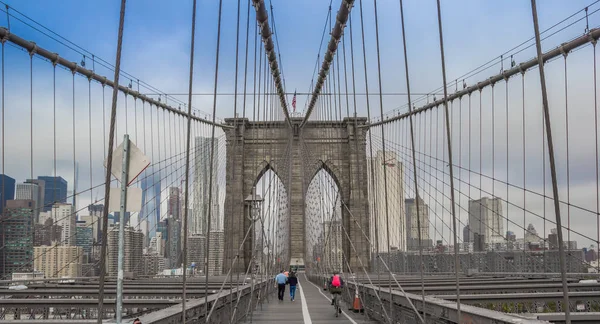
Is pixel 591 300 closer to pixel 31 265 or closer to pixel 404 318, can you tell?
pixel 404 318

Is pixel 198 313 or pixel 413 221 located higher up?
pixel 413 221

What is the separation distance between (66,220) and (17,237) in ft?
10.4

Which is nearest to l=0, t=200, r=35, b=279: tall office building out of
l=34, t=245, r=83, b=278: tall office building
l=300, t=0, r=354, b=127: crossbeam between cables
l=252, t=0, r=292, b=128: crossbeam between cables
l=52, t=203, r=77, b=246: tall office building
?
l=52, t=203, r=77, b=246: tall office building

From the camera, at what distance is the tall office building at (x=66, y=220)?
14359 millimetres

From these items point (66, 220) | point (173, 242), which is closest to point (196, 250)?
point (173, 242)

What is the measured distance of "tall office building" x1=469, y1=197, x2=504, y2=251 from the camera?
19677mm

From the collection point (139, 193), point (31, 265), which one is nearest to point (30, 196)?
point (31, 265)

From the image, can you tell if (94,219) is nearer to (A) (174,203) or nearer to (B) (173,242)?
(A) (174,203)

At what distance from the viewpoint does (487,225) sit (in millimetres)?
19812

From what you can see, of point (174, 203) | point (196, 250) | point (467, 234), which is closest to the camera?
point (467, 234)

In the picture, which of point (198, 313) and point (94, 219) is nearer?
point (198, 313)

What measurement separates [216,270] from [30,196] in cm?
2759

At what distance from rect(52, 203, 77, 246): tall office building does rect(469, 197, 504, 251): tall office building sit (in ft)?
38.8

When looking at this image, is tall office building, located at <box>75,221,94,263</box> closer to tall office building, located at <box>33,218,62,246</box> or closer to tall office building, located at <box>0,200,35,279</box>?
tall office building, located at <box>33,218,62,246</box>
